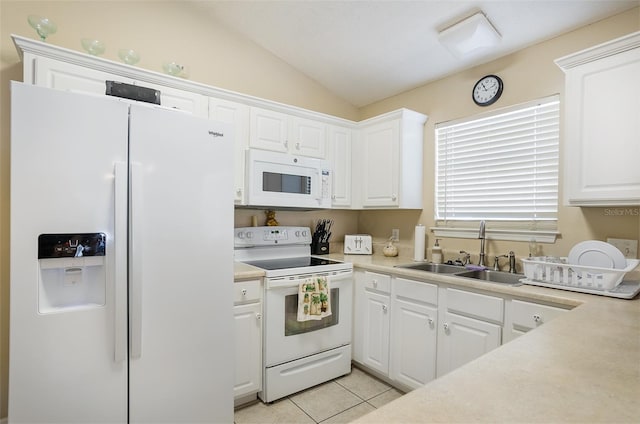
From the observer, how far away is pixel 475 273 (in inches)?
94.6

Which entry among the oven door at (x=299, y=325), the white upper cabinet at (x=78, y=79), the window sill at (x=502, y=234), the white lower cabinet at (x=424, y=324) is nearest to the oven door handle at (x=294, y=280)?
the oven door at (x=299, y=325)

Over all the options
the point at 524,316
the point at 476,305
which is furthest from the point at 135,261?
the point at 524,316

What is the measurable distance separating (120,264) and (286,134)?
1.65m

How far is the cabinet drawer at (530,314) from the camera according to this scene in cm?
158

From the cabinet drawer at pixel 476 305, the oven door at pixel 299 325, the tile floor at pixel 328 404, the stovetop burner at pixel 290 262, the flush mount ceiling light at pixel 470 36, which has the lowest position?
the tile floor at pixel 328 404

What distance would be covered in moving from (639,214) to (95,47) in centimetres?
330

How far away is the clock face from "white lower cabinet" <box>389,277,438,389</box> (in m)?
1.51

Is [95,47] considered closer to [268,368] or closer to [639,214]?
[268,368]

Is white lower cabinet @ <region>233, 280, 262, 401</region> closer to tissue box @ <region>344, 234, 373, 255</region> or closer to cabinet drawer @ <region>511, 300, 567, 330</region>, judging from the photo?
tissue box @ <region>344, 234, 373, 255</region>

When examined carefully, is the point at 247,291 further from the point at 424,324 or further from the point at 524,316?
the point at 524,316

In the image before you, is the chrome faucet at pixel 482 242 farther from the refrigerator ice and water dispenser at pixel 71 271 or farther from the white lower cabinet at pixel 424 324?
the refrigerator ice and water dispenser at pixel 71 271

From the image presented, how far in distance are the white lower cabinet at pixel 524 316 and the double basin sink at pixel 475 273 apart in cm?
41

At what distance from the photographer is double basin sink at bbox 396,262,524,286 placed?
87.3 inches

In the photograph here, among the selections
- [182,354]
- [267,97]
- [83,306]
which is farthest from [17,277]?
[267,97]
